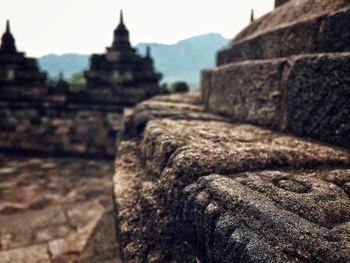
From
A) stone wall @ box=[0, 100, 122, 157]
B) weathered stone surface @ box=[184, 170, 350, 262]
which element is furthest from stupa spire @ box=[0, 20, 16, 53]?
weathered stone surface @ box=[184, 170, 350, 262]

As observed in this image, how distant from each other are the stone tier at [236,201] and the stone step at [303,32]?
19.7 inches

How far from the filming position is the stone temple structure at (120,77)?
25.3ft

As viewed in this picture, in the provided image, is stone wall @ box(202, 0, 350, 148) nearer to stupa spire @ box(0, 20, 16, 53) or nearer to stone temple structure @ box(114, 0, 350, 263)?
stone temple structure @ box(114, 0, 350, 263)

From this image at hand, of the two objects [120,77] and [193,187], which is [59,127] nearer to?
[120,77]

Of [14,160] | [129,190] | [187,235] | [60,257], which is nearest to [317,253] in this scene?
[187,235]

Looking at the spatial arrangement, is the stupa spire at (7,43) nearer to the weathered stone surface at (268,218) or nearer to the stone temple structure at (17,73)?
the stone temple structure at (17,73)

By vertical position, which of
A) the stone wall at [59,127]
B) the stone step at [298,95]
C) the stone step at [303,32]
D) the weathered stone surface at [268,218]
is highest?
the stone step at [303,32]

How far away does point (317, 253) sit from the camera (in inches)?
27.1

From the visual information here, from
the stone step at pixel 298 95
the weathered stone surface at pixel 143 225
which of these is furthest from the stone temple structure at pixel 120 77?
the weathered stone surface at pixel 143 225

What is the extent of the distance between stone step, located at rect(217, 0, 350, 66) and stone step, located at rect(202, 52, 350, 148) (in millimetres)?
140

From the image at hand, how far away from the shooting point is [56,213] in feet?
12.7

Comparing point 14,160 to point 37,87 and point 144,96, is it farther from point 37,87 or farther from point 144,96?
point 144,96

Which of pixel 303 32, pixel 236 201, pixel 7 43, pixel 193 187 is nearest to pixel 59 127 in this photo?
pixel 7 43

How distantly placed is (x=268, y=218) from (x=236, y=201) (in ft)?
0.36
